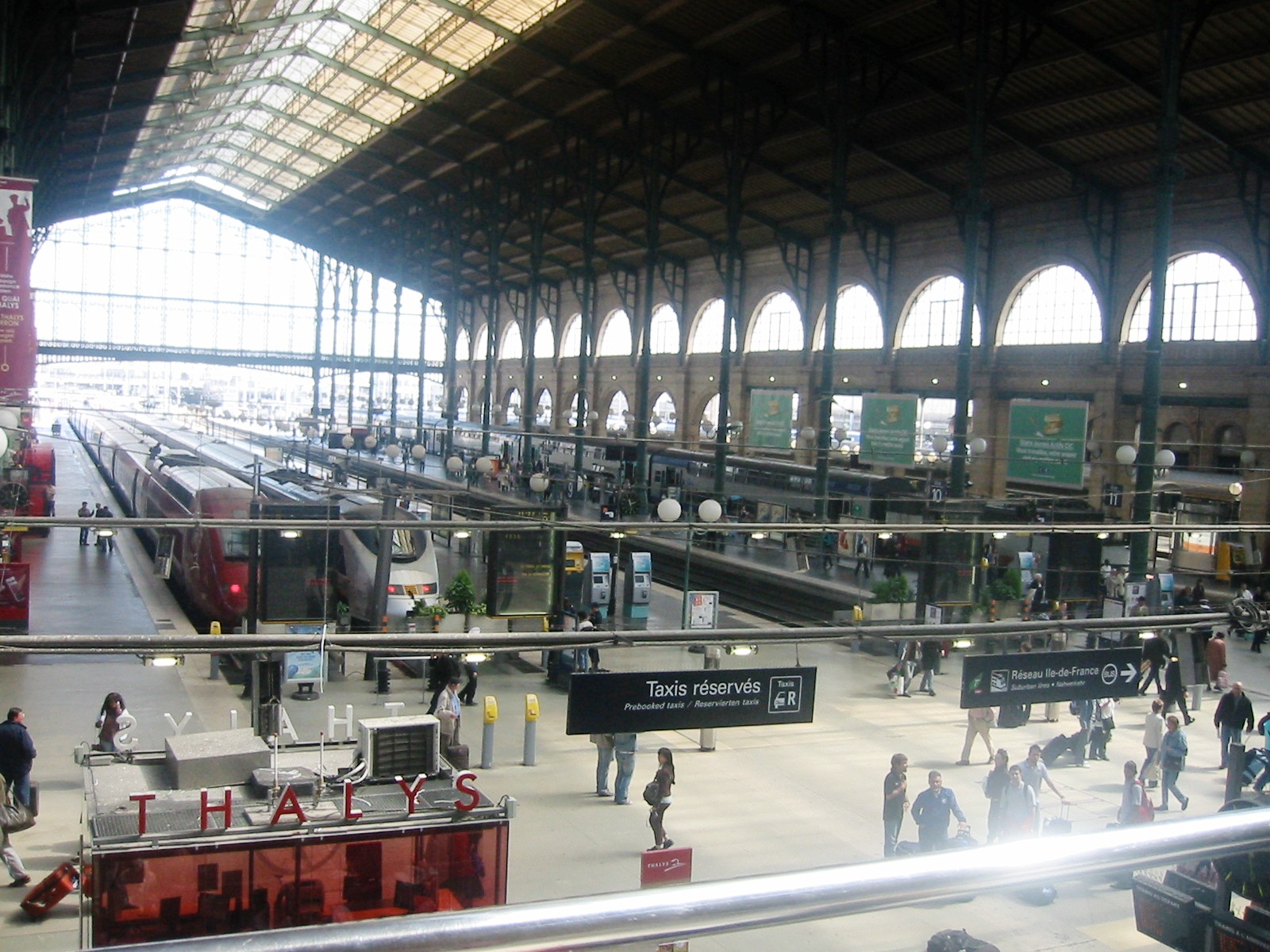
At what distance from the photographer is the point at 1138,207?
31.0 m

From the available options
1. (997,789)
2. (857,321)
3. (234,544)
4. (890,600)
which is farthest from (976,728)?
(857,321)

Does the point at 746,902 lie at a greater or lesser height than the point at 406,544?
greater

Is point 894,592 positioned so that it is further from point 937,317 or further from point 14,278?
point 937,317

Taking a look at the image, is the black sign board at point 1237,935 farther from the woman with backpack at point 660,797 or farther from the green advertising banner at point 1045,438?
the green advertising banner at point 1045,438

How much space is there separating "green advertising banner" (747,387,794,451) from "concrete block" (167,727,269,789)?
19735mm

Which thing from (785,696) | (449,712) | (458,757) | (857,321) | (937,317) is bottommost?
(449,712)

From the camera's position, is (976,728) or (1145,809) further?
(976,728)

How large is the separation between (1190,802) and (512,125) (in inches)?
1229

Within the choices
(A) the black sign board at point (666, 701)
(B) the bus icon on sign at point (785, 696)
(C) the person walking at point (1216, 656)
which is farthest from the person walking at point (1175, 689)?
(A) the black sign board at point (666, 701)

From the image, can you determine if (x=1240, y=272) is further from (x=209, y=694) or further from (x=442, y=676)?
(x=209, y=694)

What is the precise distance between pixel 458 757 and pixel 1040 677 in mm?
5486

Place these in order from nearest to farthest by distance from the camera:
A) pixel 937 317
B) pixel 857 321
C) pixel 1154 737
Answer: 1. pixel 1154 737
2. pixel 937 317
3. pixel 857 321

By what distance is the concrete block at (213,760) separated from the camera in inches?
273

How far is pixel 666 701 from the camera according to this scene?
8.43 meters
